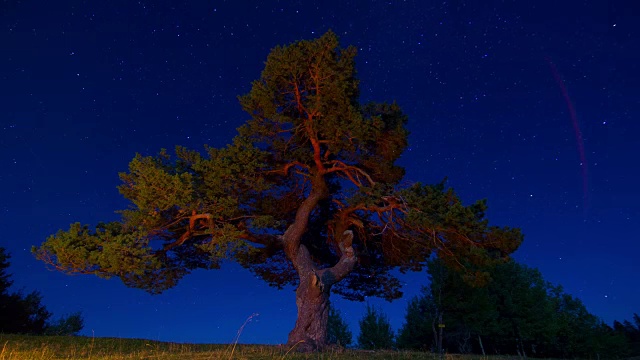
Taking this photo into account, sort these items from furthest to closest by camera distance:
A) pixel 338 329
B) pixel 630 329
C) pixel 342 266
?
pixel 630 329 < pixel 338 329 < pixel 342 266

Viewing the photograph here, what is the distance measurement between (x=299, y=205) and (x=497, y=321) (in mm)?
30056

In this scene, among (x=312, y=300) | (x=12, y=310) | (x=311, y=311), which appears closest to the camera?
(x=311, y=311)

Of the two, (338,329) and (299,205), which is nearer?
Result: (299,205)

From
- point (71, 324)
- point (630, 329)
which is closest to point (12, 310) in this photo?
point (71, 324)

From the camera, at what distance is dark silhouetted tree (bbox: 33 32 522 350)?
13.8m

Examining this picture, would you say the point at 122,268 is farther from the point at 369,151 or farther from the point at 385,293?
the point at 385,293

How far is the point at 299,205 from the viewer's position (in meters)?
19.1

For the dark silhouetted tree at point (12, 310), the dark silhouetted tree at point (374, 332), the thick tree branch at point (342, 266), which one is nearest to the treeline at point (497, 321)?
the dark silhouetted tree at point (374, 332)

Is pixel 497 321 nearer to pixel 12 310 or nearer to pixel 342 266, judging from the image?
pixel 342 266

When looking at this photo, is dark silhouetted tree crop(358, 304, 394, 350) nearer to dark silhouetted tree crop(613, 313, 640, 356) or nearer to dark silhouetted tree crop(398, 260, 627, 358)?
dark silhouetted tree crop(398, 260, 627, 358)

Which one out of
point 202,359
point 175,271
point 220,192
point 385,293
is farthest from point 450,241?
point 175,271

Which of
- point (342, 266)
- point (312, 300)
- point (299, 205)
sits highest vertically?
point (299, 205)

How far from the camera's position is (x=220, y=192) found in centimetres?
1476

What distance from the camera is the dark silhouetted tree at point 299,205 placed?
1379cm
